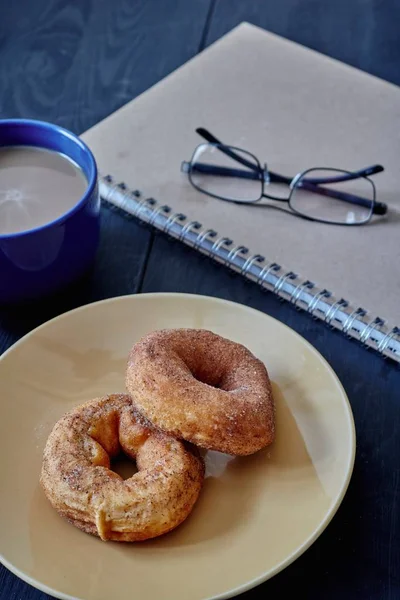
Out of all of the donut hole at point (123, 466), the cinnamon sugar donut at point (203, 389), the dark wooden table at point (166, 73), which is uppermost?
the cinnamon sugar donut at point (203, 389)

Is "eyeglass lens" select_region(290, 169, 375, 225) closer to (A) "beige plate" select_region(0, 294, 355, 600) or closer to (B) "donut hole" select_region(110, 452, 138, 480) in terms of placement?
(A) "beige plate" select_region(0, 294, 355, 600)

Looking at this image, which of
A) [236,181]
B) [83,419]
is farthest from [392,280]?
[83,419]

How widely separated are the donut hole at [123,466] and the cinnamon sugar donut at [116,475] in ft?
0.03

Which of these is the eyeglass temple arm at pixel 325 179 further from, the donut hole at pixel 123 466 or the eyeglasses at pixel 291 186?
the donut hole at pixel 123 466

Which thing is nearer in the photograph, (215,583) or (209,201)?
(215,583)

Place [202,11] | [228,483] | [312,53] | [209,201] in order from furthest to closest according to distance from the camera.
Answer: [202,11] < [312,53] < [209,201] < [228,483]

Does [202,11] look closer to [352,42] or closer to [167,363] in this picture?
[352,42]

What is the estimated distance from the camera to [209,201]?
1.36m

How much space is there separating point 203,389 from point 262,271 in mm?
347

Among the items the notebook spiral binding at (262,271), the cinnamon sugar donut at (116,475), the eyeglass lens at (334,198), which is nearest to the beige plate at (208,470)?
the cinnamon sugar donut at (116,475)

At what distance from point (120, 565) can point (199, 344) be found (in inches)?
11.6

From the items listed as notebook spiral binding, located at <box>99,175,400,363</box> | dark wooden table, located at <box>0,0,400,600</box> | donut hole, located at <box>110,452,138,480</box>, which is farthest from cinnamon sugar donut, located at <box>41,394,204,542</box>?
notebook spiral binding, located at <box>99,175,400,363</box>

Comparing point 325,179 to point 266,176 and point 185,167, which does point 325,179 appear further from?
point 185,167

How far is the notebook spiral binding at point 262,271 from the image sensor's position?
114 cm
